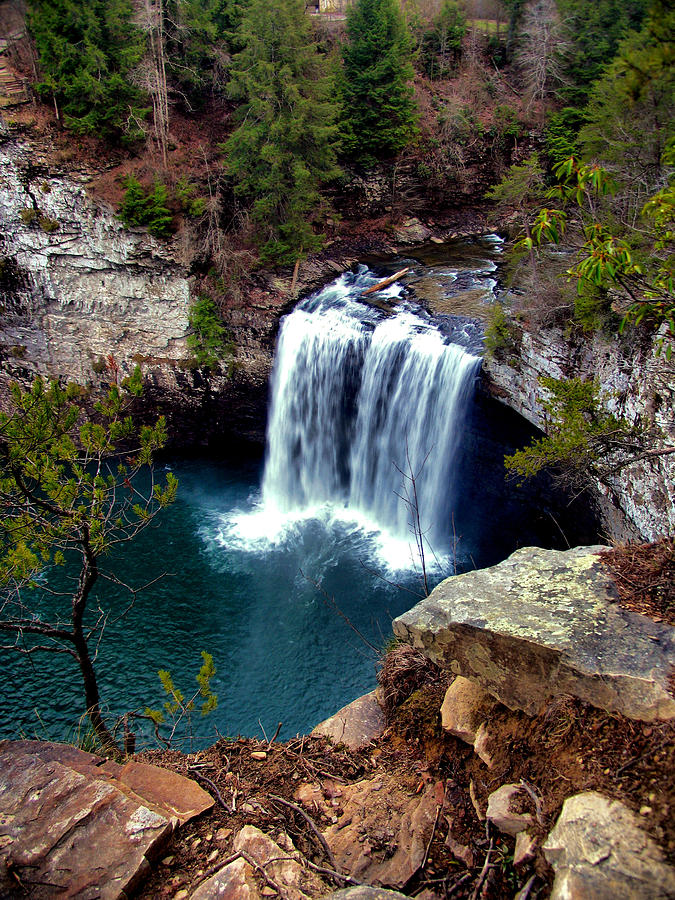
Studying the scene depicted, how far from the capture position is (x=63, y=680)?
41.1 feet

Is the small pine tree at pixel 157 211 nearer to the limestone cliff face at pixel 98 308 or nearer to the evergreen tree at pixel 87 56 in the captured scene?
the limestone cliff face at pixel 98 308

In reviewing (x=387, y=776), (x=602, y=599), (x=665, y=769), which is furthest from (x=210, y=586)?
(x=665, y=769)

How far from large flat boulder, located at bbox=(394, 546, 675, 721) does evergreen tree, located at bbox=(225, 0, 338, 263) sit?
17.4 metres

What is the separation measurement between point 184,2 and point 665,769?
1091 inches

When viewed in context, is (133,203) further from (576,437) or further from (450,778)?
(450,778)

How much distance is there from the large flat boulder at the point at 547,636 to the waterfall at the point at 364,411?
432 inches

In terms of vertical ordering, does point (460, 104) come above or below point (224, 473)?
above

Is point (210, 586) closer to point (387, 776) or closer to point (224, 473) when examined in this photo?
point (224, 473)

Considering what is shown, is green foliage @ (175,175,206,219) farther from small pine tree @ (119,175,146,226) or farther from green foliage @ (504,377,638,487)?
green foliage @ (504,377,638,487)

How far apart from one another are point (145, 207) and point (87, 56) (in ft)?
17.2

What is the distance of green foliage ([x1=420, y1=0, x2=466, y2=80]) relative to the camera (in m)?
27.2

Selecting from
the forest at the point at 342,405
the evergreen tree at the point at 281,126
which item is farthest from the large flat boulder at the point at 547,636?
the evergreen tree at the point at 281,126

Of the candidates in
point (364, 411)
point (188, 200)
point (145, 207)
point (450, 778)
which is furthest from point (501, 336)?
point (145, 207)

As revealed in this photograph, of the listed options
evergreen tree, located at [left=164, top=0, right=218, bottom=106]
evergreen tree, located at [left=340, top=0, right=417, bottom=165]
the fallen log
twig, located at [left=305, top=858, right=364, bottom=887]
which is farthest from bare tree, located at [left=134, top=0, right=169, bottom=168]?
twig, located at [left=305, top=858, right=364, bottom=887]
